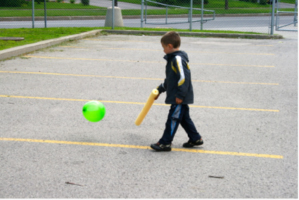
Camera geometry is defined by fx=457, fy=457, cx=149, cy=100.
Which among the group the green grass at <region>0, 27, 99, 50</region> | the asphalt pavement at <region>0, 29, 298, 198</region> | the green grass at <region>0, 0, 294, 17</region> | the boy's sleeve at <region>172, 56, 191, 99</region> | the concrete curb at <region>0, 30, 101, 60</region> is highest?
the green grass at <region>0, 0, 294, 17</region>

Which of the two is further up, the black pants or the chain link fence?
the chain link fence

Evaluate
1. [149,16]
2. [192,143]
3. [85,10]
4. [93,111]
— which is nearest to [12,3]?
[85,10]

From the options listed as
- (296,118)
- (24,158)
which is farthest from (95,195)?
(296,118)

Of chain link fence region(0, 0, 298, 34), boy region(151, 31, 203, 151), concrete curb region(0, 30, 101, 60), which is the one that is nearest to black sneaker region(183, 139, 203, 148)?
boy region(151, 31, 203, 151)

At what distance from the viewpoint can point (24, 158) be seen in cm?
486

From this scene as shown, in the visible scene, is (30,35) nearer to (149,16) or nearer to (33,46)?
(33,46)

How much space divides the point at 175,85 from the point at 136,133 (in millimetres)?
1075

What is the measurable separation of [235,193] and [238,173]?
50 cm

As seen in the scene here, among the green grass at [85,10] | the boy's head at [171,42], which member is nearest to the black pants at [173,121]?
the boy's head at [171,42]

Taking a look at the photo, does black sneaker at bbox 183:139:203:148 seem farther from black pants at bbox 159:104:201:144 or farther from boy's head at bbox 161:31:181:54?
boy's head at bbox 161:31:181:54

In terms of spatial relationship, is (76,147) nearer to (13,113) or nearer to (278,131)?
(13,113)

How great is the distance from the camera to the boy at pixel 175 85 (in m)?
5.00

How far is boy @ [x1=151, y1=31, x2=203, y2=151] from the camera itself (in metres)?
5.00

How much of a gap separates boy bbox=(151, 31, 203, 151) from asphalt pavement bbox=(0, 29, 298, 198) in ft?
0.54
